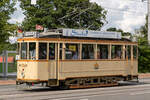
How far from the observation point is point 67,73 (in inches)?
754

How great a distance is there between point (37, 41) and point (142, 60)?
21.3 m

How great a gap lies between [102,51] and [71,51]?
2.31 m

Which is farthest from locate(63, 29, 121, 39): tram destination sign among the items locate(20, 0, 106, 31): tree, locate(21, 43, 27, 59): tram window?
locate(20, 0, 106, 31): tree

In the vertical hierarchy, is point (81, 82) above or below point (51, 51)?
below

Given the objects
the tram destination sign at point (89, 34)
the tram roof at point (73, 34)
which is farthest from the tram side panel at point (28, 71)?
the tram destination sign at point (89, 34)

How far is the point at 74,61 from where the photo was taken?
19.4 meters

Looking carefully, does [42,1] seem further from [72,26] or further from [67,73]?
[67,73]

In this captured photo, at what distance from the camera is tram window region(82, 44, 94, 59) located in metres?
19.9

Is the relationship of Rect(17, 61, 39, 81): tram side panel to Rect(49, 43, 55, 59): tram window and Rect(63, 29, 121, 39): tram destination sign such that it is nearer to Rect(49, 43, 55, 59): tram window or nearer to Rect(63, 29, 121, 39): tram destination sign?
Rect(49, 43, 55, 59): tram window

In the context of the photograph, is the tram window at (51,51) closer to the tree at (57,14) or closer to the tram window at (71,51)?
the tram window at (71,51)

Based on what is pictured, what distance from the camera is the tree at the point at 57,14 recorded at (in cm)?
4634

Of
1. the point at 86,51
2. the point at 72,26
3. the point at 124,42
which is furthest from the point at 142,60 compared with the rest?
the point at 86,51

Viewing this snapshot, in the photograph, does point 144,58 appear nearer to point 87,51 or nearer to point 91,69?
point 91,69

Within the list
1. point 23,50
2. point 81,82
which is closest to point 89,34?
point 81,82
